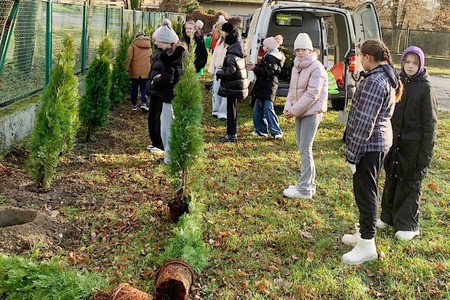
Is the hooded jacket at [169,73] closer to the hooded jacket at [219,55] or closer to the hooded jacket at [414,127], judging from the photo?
the hooded jacket at [219,55]

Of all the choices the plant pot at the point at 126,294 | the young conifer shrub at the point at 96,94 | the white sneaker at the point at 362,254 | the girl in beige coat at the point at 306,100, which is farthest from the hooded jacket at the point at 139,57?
the plant pot at the point at 126,294

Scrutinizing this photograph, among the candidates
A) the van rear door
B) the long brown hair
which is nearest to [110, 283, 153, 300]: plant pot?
the long brown hair

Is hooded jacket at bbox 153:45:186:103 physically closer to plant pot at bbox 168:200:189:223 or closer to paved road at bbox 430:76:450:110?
plant pot at bbox 168:200:189:223

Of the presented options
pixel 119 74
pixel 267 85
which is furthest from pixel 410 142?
pixel 119 74

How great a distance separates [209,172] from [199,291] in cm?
293

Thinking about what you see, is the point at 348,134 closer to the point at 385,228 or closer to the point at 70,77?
the point at 385,228

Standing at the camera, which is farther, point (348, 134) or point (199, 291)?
point (348, 134)

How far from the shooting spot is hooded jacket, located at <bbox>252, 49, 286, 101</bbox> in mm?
7539

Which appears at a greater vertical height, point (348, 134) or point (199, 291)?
point (348, 134)

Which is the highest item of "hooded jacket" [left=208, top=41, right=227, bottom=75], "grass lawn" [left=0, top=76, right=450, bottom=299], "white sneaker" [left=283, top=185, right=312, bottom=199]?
"hooded jacket" [left=208, top=41, right=227, bottom=75]

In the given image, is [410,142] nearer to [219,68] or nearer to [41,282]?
[41,282]

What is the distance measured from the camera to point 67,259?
395 centimetres

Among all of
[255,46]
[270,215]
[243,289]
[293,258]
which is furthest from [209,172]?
[255,46]

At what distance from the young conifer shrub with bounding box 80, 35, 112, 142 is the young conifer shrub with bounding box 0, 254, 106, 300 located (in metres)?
4.10
